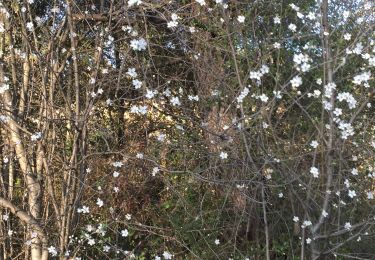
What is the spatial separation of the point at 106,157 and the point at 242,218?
4.42 ft

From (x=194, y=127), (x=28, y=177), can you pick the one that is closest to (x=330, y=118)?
(x=194, y=127)

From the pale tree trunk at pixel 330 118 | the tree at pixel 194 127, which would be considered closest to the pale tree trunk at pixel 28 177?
the tree at pixel 194 127

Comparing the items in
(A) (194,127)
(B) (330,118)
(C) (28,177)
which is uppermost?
(A) (194,127)

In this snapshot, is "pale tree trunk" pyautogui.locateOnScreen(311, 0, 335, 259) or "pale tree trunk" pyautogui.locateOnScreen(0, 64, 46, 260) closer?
"pale tree trunk" pyautogui.locateOnScreen(311, 0, 335, 259)

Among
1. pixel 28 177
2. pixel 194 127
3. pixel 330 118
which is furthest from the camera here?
pixel 194 127

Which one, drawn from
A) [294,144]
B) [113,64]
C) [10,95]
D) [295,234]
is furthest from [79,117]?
[295,234]

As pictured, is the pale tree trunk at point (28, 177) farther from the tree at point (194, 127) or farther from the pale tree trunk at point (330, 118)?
the pale tree trunk at point (330, 118)

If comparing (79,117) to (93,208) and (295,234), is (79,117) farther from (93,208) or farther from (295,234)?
(295,234)

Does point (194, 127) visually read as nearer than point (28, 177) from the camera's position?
No

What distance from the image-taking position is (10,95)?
3.79 metres

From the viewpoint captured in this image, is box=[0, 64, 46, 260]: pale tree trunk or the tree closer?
the tree

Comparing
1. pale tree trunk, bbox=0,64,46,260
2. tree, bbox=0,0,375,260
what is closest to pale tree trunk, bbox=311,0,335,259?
tree, bbox=0,0,375,260

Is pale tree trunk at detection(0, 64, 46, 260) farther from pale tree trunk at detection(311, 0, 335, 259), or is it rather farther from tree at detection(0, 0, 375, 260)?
pale tree trunk at detection(311, 0, 335, 259)

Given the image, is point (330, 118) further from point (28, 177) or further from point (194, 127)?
point (28, 177)
